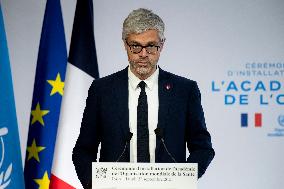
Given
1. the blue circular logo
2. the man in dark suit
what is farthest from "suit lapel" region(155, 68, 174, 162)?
the blue circular logo

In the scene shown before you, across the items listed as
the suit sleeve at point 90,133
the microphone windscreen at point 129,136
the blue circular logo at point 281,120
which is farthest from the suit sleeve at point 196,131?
the blue circular logo at point 281,120

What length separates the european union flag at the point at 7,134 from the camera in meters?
2.58

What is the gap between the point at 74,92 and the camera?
119 inches

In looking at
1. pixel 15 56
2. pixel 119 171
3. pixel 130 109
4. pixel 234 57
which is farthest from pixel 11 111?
pixel 234 57

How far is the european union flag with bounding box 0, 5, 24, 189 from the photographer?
2.58 meters

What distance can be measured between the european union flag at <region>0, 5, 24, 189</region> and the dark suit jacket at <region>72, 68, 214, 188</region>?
1053 mm

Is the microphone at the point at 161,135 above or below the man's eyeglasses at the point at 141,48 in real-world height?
below

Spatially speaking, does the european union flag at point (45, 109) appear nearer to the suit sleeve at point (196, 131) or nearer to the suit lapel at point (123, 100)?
the suit lapel at point (123, 100)

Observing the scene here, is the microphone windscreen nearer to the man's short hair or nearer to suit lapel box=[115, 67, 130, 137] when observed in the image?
suit lapel box=[115, 67, 130, 137]

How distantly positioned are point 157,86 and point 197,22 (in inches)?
71.1

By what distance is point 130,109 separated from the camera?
67.1 inches

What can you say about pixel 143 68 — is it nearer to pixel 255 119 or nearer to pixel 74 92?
pixel 74 92

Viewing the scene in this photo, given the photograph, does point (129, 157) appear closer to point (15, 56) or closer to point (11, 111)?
point (11, 111)

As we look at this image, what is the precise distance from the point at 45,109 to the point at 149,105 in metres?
1.50
